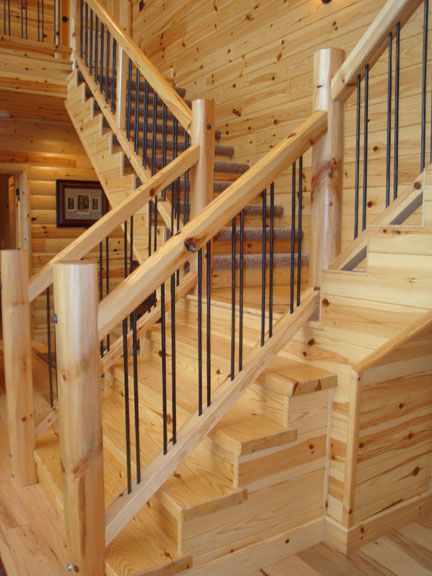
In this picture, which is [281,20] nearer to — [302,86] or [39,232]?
[302,86]

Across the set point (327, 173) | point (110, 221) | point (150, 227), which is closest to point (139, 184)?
point (150, 227)

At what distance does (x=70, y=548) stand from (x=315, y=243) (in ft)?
4.77

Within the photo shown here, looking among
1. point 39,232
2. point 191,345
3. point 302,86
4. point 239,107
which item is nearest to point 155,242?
point 191,345

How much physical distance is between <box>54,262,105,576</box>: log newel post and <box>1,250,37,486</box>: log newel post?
38.5 inches

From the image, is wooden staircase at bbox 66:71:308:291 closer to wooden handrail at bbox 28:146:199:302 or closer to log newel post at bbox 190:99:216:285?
log newel post at bbox 190:99:216:285

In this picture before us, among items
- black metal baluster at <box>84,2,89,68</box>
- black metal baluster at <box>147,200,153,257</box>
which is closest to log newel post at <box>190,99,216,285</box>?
black metal baluster at <box>147,200,153,257</box>

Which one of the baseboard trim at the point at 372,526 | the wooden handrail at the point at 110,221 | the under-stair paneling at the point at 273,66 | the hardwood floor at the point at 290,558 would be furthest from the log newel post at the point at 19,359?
the under-stair paneling at the point at 273,66

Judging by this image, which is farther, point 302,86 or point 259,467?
point 302,86

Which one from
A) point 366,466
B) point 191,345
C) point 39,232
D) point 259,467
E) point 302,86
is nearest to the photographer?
point 259,467

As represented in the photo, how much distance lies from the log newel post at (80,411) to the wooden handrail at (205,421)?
0.41 ft

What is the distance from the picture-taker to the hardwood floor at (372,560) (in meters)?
2.01

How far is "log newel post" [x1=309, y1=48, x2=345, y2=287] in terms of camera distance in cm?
220

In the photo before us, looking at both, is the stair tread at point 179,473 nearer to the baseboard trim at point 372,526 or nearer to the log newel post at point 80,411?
the log newel post at point 80,411

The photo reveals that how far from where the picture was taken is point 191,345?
8.62 feet
